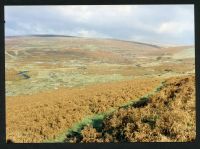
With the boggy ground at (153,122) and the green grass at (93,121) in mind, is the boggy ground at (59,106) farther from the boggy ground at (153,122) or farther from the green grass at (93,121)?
the boggy ground at (153,122)

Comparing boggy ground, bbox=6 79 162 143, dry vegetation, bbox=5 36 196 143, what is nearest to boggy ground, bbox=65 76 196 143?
dry vegetation, bbox=5 36 196 143

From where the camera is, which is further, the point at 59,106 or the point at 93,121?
the point at 59,106

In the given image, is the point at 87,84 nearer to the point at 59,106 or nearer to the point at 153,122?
the point at 59,106

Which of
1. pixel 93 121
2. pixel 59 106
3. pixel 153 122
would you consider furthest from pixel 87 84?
pixel 153 122

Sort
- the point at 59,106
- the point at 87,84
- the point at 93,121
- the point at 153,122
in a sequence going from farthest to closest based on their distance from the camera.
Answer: the point at 87,84
the point at 59,106
the point at 93,121
the point at 153,122

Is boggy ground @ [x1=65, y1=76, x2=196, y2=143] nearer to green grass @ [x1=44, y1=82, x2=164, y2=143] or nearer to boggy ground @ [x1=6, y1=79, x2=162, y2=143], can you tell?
green grass @ [x1=44, y1=82, x2=164, y2=143]

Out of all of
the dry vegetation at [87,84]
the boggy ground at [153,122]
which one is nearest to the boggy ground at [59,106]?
the dry vegetation at [87,84]

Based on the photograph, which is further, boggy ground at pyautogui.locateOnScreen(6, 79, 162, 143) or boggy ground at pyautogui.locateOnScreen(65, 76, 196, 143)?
boggy ground at pyautogui.locateOnScreen(6, 79, 162, 143)
